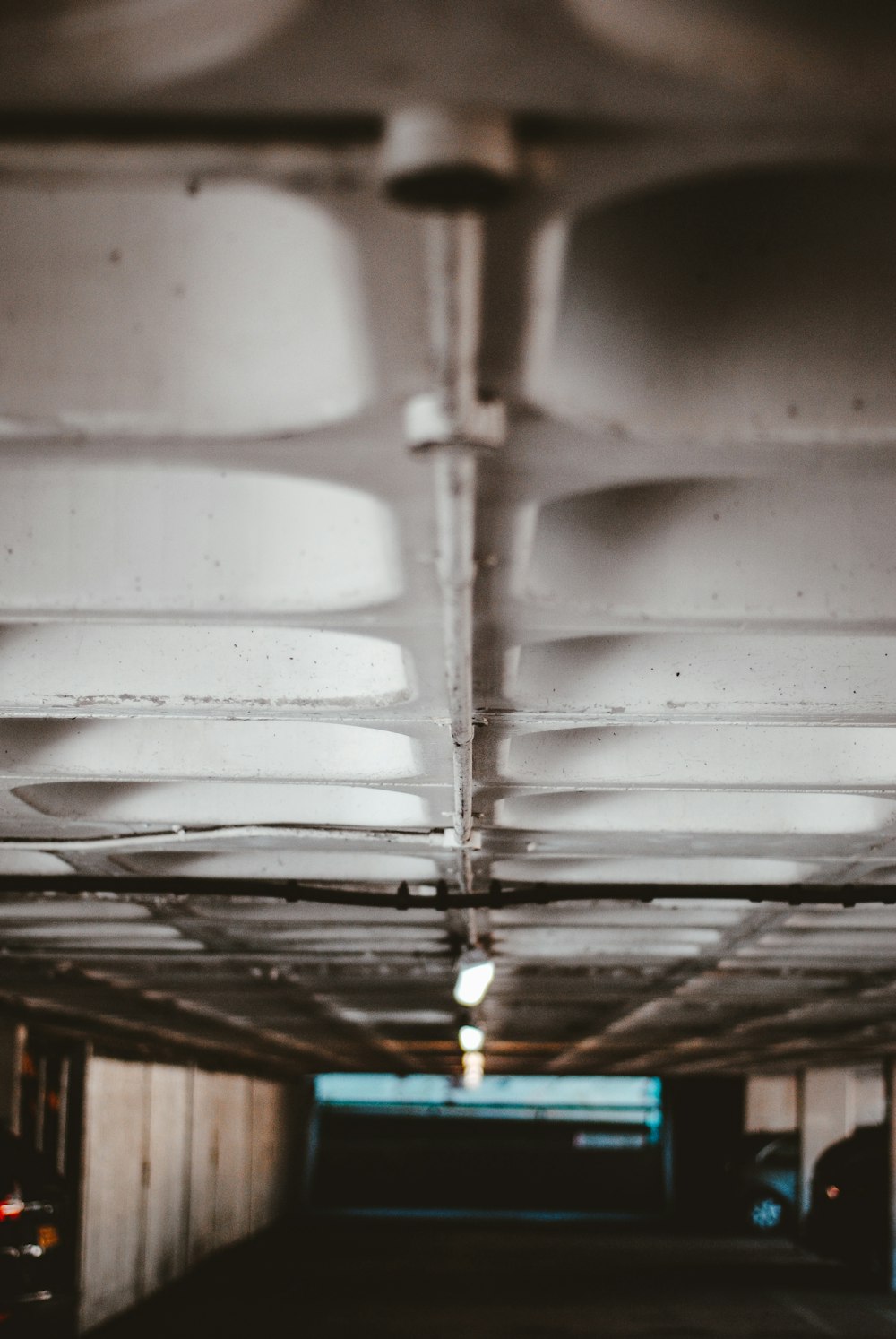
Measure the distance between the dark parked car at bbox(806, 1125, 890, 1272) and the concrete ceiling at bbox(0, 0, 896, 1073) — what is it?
16395 millimetres

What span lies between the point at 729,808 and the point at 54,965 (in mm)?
5986

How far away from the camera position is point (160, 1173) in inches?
679

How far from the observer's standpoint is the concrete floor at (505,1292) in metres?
14.4

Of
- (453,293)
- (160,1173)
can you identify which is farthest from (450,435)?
(160,1173)

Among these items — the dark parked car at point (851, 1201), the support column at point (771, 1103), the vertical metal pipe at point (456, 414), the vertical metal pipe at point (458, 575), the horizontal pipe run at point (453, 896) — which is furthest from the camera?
the support column at point (771, 1103)

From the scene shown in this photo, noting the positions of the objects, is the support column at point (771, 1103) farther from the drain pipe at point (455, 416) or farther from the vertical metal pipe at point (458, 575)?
the drain pipe at point (455, 416)

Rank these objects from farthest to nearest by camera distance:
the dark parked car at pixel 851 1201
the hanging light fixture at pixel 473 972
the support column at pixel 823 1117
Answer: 1. the support column at pixel 823 1117
2. the dark parked car at pixel 851 1201
3. the hanging light fixture at pixel 473 972

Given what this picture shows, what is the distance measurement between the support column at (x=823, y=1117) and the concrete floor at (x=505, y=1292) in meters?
1.49

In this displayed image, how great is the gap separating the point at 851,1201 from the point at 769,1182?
476 centimetres

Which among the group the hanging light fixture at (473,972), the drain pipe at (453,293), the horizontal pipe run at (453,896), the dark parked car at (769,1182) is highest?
the drain pipe at (453,293)

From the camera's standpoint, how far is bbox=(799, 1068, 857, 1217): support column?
22.8 meters

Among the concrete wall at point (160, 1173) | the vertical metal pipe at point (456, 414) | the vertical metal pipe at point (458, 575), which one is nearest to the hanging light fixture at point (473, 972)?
the vertical metal pipe at point (458, 575)

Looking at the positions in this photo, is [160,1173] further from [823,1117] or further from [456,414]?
[456,414]

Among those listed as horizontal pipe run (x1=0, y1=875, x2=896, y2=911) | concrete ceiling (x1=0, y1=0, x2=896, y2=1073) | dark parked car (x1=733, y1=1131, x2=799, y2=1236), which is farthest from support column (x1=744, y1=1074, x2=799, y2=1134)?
concrete ceiling (x1=0, y1=0, x2=896, y2=1073)
